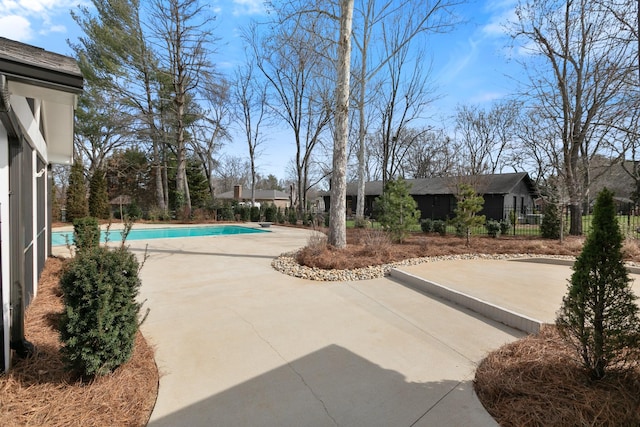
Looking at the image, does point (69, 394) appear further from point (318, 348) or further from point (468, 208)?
point (468, 208)

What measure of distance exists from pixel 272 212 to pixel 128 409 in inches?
739

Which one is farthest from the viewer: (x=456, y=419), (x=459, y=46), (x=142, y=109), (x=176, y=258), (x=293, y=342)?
(x=142, y=109)

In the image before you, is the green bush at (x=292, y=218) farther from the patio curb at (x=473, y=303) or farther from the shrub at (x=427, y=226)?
the patio curb at (x=473, y=303)

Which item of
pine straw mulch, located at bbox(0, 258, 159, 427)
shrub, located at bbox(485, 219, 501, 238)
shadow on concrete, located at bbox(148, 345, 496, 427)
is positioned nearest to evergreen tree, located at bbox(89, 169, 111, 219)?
pine straw mulch, located at bbox(0, 258, 159, 427)

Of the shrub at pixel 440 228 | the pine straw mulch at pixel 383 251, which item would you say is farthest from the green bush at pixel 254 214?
the pine straw mulch at pixel 383 251

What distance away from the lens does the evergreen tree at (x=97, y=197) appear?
59.0 feet

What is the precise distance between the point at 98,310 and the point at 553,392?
131 inches

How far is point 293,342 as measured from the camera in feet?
10.9

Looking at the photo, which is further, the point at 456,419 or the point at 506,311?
the point at 506,311

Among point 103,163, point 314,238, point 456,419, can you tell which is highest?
point 103,163

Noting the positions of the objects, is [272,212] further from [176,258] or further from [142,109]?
[176,258]

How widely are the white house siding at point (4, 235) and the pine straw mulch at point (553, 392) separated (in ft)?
12.1

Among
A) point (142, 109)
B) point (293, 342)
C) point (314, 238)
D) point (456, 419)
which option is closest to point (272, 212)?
point (142, 109)

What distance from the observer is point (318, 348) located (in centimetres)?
319
